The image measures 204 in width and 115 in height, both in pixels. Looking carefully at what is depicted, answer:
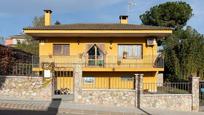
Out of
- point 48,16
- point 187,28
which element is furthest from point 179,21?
point 48,16

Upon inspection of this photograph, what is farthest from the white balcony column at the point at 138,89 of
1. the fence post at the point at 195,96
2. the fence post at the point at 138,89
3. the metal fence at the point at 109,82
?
the metal fence at the point at 109,82

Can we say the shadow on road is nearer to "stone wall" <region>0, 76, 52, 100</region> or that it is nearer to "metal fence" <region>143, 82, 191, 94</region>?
"stone wall" <region>0, 76, 52, 100</region>

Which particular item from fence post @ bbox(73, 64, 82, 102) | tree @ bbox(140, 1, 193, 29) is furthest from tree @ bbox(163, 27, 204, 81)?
fence post @ bbox(73, 64, 82, 102)

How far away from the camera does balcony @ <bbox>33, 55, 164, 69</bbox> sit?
3253cm

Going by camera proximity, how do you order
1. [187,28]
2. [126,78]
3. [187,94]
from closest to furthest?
1. [187,94]
2. [126,78]
3. [187,28]

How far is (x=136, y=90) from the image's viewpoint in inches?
940

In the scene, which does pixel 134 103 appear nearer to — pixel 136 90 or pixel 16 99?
pixel 136 90

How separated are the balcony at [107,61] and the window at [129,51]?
0.31 metres

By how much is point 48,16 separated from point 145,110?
17.5 m

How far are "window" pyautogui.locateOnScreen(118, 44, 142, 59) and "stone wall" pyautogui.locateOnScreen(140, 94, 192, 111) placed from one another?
940cm

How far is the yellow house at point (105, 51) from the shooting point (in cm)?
3203

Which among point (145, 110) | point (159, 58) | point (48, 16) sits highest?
point (48, 16)

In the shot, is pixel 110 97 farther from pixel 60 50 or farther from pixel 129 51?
pixel 60 50

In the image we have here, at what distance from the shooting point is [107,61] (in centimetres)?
3288
